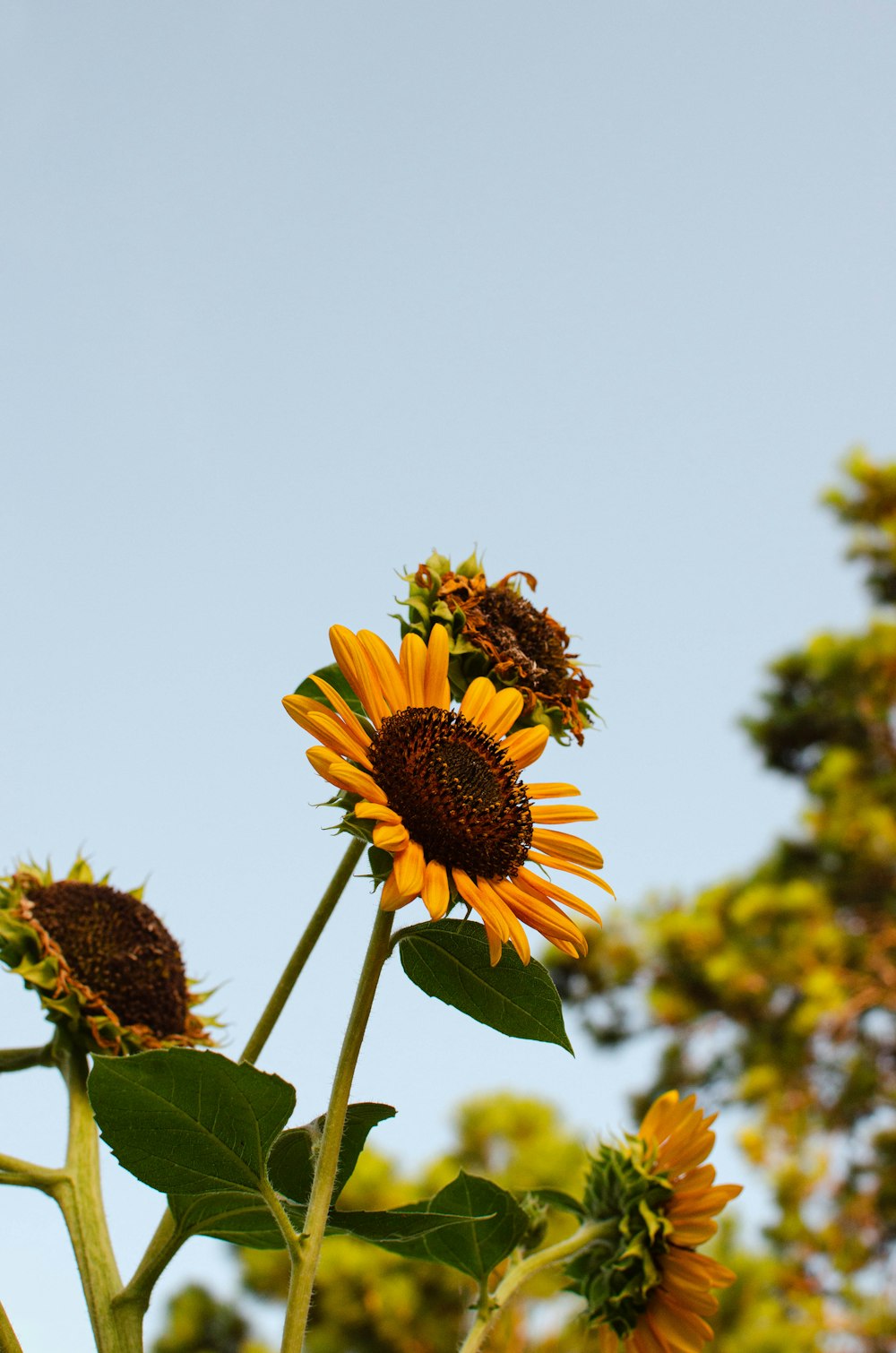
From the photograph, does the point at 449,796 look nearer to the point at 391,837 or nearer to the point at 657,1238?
the point at 391,837

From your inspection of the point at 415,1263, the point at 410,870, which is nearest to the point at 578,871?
the point at 410,870

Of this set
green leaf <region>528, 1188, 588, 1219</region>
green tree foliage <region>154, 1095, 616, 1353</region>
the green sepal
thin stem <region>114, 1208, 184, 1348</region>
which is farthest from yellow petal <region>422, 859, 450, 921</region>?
green tree foliage <region>154, 1095, 616, 1353</region>

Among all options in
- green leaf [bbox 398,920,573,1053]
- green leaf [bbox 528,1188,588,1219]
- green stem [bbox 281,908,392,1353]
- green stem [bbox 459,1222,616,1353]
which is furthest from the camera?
green leaf [bbox 528,1188,588,1219]

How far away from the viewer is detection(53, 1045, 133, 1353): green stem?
2.23 ft

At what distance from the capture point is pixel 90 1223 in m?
0.76

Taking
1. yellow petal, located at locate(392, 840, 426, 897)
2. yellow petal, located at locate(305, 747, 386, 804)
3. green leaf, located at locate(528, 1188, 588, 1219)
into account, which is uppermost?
yellow petal, located at locate(305, 747, 386, 804)

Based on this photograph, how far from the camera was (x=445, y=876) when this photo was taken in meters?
0.65

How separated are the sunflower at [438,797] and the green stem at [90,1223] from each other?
0.28m

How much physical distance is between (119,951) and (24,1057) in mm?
118

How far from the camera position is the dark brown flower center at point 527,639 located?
3.25ft

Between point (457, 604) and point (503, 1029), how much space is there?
41 centimetres

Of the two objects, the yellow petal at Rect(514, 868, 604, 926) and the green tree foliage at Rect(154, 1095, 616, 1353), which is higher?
the green tree foliage at Rect(154, 1095, 616, 1353)

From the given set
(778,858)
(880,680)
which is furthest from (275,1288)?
(880,680)

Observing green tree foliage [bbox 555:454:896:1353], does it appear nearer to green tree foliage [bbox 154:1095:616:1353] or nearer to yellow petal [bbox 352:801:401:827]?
green tree foliage [bbox 154:1095:616:1353]
